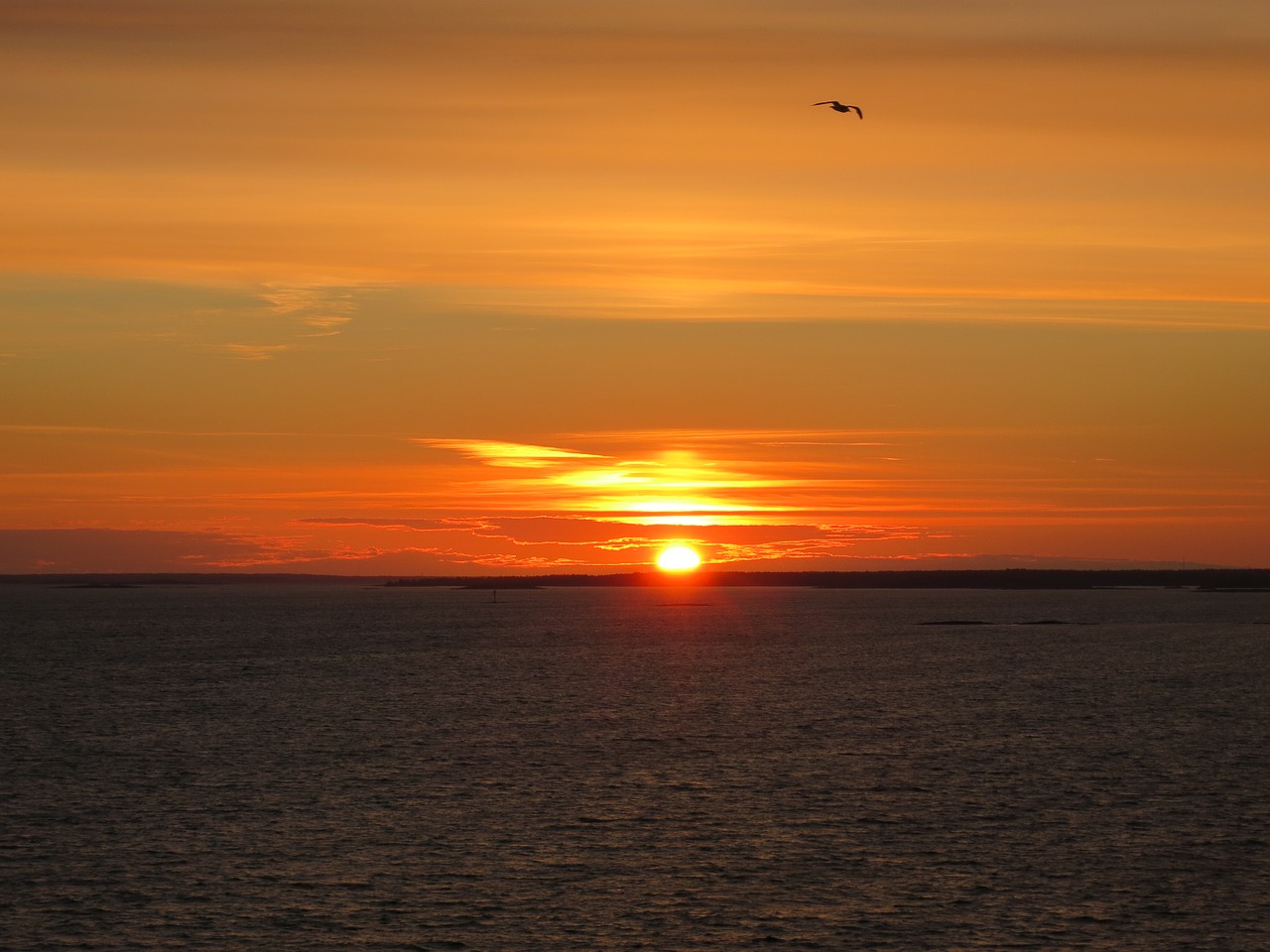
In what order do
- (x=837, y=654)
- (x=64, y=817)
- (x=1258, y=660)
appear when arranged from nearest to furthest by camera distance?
(x=64, y=817)
(x=1258, y=660)
(x=837, y=654)

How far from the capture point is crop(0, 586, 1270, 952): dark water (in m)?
39.8

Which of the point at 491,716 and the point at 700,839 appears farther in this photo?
the point at 491,716

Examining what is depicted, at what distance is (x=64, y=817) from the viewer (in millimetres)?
55156

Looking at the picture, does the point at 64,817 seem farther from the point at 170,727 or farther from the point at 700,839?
the point at 170,727

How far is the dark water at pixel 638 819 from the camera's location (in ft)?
130

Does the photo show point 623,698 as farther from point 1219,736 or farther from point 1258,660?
point 1258,660

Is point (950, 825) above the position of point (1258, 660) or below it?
below

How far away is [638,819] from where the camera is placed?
54250 mm

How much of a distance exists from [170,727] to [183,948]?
52.5 metres

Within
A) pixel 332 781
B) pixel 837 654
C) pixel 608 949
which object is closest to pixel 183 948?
pixel 608 949

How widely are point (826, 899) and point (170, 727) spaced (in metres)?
56.1

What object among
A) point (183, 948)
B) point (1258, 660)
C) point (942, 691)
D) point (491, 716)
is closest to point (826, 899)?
point (183, 948)

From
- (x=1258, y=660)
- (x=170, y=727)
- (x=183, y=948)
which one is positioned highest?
(x=1258, y=660)

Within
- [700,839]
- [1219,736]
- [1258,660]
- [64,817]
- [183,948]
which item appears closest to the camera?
[183,948]
